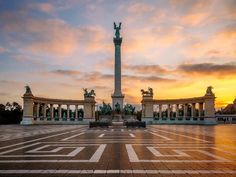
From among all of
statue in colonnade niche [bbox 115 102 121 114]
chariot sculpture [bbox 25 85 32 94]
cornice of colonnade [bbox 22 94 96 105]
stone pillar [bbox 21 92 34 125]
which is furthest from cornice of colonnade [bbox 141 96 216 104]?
chariot sculpture [bbox 25 85 32 94]

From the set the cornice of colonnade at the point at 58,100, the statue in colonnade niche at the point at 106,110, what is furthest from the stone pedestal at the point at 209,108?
the cornice of colonnade at the point at 58,100

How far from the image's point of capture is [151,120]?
324 feet

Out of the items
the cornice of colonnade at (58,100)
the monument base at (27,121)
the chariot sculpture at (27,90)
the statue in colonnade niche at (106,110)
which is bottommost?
the monument base at (27,121)

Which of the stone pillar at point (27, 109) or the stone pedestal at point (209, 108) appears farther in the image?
the stone pedestal at point (209, 108)

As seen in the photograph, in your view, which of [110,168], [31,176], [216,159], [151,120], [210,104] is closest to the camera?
[31,176]

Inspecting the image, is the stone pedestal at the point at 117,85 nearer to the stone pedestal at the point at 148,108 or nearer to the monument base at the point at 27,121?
the stone pedestal at the point at 148,108

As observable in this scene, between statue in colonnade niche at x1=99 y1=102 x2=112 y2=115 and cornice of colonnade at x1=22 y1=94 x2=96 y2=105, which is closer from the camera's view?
cornice of colonnade at x1=22 y1=94 x2=96 y2=105

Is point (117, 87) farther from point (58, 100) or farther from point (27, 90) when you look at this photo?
point (27, 90)

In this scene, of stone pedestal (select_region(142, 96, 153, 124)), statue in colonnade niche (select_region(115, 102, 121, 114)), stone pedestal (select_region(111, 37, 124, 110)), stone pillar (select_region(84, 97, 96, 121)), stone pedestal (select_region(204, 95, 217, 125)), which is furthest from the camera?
stone pillar (select_region(84, 97, 96, 121))

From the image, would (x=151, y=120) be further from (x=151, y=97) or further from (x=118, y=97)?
(x=118, y=97)

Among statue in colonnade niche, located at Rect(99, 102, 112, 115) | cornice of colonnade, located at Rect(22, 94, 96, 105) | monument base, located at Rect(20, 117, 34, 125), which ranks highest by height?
cornice of colonnade, located at Rect(22, 94, 96, 105)

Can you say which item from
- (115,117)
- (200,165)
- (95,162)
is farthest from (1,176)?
(115,117)

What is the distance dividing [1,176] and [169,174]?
6048mm

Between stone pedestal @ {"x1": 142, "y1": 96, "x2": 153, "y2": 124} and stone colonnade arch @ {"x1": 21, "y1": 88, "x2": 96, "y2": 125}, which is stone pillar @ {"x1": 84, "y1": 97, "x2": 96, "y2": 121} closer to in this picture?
stone colonnade arch @ {"x1": 21, "y1": 88, "x2": 96, "y2": 125}
